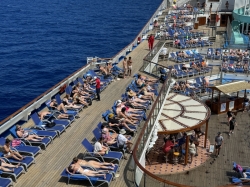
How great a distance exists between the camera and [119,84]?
2038 cm

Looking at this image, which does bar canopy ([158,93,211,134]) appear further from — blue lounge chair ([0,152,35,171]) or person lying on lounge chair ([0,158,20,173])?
person lying on lounge chair ([0,158,20,173])

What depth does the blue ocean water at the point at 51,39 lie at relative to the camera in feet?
107

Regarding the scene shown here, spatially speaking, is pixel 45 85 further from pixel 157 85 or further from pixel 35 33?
pixel 35 33

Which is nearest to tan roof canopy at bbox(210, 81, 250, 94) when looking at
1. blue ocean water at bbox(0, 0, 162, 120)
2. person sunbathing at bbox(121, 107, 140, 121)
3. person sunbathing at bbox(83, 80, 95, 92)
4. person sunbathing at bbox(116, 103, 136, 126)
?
person sunbathing at bbox(83, 80, 95, 92)

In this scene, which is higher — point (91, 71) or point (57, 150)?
point (91, 71)

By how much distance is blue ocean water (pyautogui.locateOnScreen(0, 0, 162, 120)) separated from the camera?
32.6m

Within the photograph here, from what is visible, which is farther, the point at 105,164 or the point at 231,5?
the point at 231,5

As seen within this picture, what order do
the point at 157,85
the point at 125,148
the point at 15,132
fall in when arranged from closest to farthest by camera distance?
the point at 125,148 → the point at 15,132 → the point at 157,85

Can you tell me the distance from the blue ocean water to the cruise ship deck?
1193 centimetres

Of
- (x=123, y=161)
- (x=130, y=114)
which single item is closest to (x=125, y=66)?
(x=130, y=114)

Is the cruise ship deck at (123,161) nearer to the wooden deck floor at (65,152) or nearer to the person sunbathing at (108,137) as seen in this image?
the wooden deck floor at (65,152)

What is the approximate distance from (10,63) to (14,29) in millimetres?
19687

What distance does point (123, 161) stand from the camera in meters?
11.9


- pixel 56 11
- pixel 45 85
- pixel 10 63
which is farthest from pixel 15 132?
pixel 56 11
